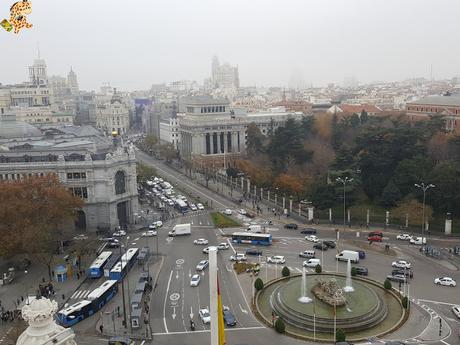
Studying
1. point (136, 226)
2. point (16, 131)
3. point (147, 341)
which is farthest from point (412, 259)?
point (16, 131)

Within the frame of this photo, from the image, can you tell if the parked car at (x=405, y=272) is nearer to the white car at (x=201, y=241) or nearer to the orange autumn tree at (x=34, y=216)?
the white car at (x=201, y=241)

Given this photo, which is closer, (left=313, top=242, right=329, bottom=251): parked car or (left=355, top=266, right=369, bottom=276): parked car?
(left=355, top=266, right=369, bottom=276): parked car

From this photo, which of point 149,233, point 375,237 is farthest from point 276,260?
point 149,233

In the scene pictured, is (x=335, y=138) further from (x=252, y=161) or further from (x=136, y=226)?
(x=136, y=226)

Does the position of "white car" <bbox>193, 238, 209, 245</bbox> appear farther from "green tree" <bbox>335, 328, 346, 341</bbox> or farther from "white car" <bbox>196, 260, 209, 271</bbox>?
"green tree" <bbox>335, 328, 346, 341</bbox>

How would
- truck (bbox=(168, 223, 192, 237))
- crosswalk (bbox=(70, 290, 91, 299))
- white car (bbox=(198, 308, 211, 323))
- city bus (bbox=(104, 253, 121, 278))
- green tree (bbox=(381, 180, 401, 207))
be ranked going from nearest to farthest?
white car (bbox=(198, 308, 211, 323)) → crosswalk (bbox=(70, 290, 91, 299)) → city bus (bbox=(104, 253, 121, 278)) → truck (bbox=(168, 223, 192, 237)) → green tree (bbox=(381, 180, 401, 207))

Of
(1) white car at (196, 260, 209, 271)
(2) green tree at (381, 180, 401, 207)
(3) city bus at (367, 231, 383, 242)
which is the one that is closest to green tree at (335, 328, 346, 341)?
(1) white car at (196, 260, 209, 271)

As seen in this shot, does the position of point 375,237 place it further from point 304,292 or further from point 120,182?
point 120,182
